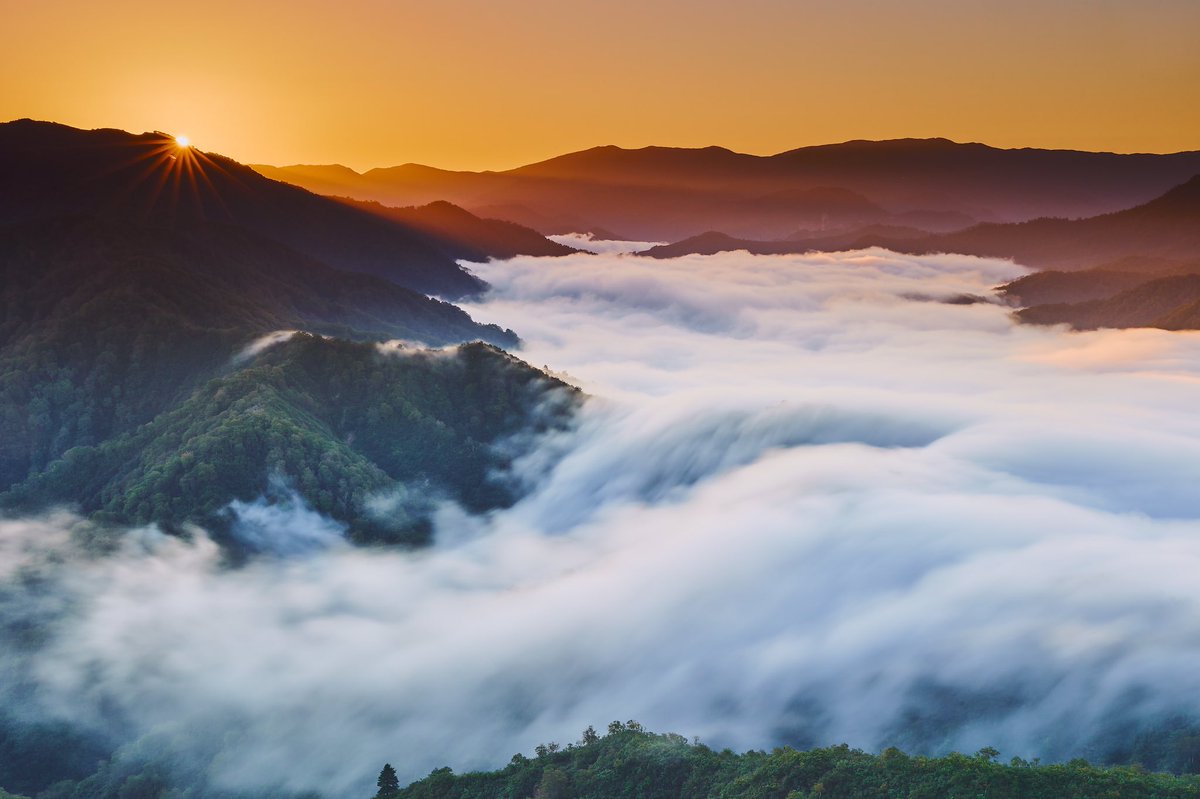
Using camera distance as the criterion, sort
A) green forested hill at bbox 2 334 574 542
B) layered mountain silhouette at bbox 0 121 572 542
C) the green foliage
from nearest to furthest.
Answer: the green foliage < green forested hill at bbox 2 334 574 542 < layered mountain silhouette at bbox 0 121 572 542

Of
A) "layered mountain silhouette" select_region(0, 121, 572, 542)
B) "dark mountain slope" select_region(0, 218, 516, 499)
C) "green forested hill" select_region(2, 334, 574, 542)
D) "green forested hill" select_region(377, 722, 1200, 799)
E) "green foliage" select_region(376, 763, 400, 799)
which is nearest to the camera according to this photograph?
"green forested hill" select_region(377, 722, 1200, 799)

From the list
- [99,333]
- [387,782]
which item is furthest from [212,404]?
[387,782]

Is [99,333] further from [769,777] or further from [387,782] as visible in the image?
[769,777]

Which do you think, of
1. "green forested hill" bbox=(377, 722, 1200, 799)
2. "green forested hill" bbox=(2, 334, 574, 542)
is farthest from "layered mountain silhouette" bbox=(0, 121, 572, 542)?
"green forested hill" bbox=(377, 722, 1200, 799)

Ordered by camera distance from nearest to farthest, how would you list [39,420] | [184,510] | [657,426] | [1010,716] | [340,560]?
[1010,716]
[184,510]
[340,560]
[39,420]
[657,426]

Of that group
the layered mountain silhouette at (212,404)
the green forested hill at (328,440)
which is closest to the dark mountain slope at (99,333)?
the layered mountain silhouette at (212,404)

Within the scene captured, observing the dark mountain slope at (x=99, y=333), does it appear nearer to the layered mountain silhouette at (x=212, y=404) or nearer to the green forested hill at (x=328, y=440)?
the layered mountain silhouette at (x=212, y=404)

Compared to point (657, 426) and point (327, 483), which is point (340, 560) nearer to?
point (327, 483)

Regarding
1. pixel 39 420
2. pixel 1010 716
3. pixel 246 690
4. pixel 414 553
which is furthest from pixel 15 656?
pixel 1010 716

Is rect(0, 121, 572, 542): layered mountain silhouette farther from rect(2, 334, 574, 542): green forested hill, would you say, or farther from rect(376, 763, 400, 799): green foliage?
rect(376, 763, 400, 799): green foliage
